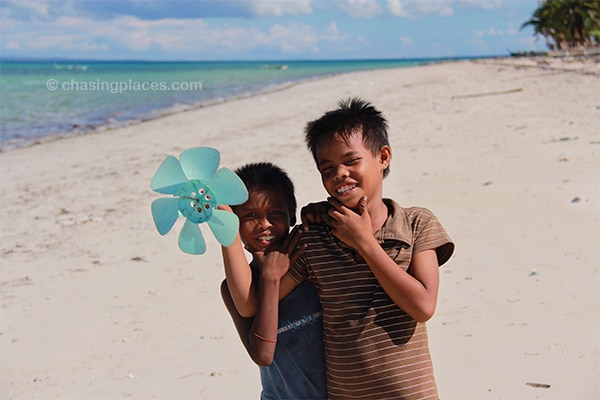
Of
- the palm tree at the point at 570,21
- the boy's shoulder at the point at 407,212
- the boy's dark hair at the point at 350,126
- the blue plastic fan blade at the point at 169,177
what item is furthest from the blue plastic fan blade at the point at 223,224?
the palm tree at the point at 570,21

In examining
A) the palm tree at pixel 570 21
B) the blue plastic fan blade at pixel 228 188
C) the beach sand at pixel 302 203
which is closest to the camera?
the blue plastic fan blade at pixel 228 188

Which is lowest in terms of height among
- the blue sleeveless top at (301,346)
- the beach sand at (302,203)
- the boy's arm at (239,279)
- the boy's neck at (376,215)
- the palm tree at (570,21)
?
the beach sand at (302,203)

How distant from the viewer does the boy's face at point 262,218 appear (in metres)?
1.89

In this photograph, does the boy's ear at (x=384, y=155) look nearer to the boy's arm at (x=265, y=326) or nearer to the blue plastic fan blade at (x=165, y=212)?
the boy's arm at (x=265, y=326)

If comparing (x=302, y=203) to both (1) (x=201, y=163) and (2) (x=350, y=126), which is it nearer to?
(2) (x=350, y=126)

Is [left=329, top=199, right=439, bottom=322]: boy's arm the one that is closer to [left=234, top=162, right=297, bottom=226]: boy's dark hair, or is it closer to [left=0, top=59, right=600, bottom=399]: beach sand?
[left=234, top=162, right=297, bottom=226]: boy's dark hair

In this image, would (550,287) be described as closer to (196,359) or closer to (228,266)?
(196,359)

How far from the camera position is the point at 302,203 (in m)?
6.58

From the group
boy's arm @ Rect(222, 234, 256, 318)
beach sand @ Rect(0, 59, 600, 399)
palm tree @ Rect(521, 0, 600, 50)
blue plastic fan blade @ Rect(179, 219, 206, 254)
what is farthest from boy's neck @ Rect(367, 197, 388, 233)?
palm tree @ Rect(521, 0, 600, 50)

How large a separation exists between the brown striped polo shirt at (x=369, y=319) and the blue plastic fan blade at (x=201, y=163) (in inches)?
13.5

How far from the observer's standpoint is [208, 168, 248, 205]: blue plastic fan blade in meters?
1.67

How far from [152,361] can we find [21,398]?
69 cm

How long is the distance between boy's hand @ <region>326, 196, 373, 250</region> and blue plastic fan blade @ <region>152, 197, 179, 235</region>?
410mm

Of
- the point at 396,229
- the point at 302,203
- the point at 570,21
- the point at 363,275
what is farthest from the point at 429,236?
the point at 570,21
